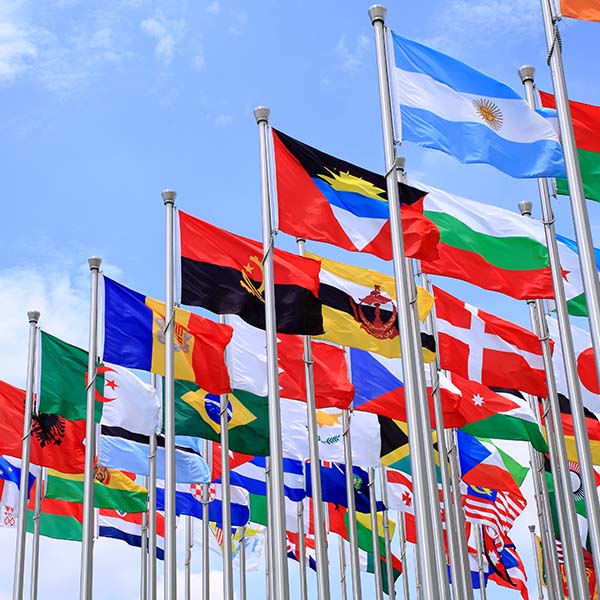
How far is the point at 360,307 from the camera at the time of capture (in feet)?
63.5

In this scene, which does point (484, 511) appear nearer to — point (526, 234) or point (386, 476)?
point (386, 476)

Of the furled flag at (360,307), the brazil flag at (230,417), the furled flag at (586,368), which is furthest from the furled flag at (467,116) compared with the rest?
the brazil flag at (230,417)

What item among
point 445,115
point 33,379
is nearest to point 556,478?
point 445,115

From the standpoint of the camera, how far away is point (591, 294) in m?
12.0

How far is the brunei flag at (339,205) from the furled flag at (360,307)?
1.78 meters

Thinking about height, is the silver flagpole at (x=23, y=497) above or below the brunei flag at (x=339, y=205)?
below

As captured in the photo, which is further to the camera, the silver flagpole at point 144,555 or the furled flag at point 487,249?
the silver flagpole at point 144,555

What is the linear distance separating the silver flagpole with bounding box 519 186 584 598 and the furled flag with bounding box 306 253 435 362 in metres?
2.90

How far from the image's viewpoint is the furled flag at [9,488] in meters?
25.2

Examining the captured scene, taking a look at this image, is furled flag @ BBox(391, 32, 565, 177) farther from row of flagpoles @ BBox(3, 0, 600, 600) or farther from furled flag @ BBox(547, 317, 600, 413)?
furled flag @ BBox(547, 317, 600, 413)

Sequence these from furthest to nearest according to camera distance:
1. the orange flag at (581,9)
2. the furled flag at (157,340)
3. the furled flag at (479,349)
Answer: the furled flag at (479,349), the furled flag at (157,340), the orange flag at (581,9)

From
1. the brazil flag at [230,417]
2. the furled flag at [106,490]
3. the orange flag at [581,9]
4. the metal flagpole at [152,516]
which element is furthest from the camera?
the furled flag at [106,490]

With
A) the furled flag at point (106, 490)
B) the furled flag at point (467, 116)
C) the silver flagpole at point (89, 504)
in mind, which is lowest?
the silver flagpole at point (89, 504)

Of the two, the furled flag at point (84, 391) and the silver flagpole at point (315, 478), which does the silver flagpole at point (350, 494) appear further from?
the furled flag at point (84, 391)
